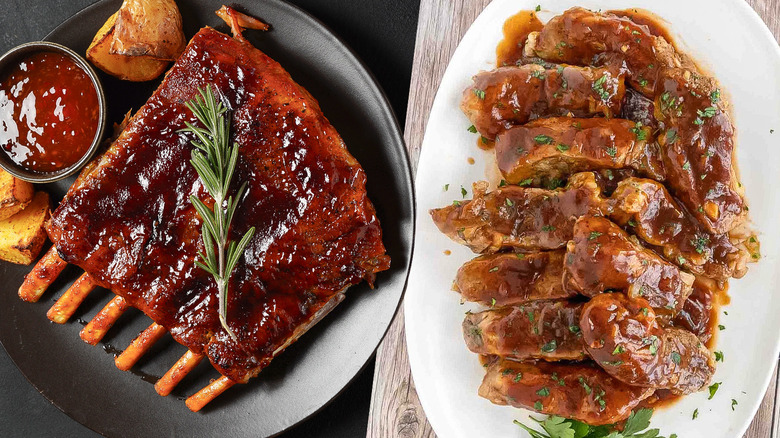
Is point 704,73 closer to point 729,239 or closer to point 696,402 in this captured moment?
point 729,239

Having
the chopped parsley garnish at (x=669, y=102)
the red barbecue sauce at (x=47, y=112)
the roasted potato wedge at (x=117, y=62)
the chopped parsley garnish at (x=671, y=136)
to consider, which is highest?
the chopped parsley garnish at (x=669, y=102)

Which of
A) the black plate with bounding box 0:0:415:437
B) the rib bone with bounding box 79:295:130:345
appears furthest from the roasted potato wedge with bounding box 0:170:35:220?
the rib bone with bounding box 79:295:130:345

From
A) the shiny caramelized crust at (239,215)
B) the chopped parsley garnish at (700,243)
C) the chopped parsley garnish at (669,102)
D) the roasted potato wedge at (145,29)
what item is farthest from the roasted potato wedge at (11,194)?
the chopped parsley garnish at (700,243)

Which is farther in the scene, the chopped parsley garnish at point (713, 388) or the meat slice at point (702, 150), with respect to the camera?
the chopped parsley garnish at point (713, 388)

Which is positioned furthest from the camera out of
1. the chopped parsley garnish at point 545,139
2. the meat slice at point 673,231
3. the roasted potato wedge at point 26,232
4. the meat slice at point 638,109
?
the roasted potato wedge at point 26,232

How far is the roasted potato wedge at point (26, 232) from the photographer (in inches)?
133

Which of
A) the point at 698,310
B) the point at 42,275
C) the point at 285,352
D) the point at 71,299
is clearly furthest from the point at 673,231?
the point at 42,275

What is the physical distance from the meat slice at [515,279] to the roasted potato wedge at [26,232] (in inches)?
89.2

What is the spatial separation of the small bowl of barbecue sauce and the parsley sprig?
8.47 ft

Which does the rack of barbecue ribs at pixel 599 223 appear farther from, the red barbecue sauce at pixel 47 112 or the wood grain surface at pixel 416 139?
the red barbecue sauce at pixel 47 112

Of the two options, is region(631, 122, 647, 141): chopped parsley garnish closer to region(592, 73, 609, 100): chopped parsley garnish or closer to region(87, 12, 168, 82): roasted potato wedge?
region(592, 73, 609, 100): chopped parsley garnish

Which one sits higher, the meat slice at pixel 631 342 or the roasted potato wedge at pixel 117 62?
the meat slice at pixel 631 342

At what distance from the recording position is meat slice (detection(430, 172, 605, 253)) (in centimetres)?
293

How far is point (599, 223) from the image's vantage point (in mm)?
2791
